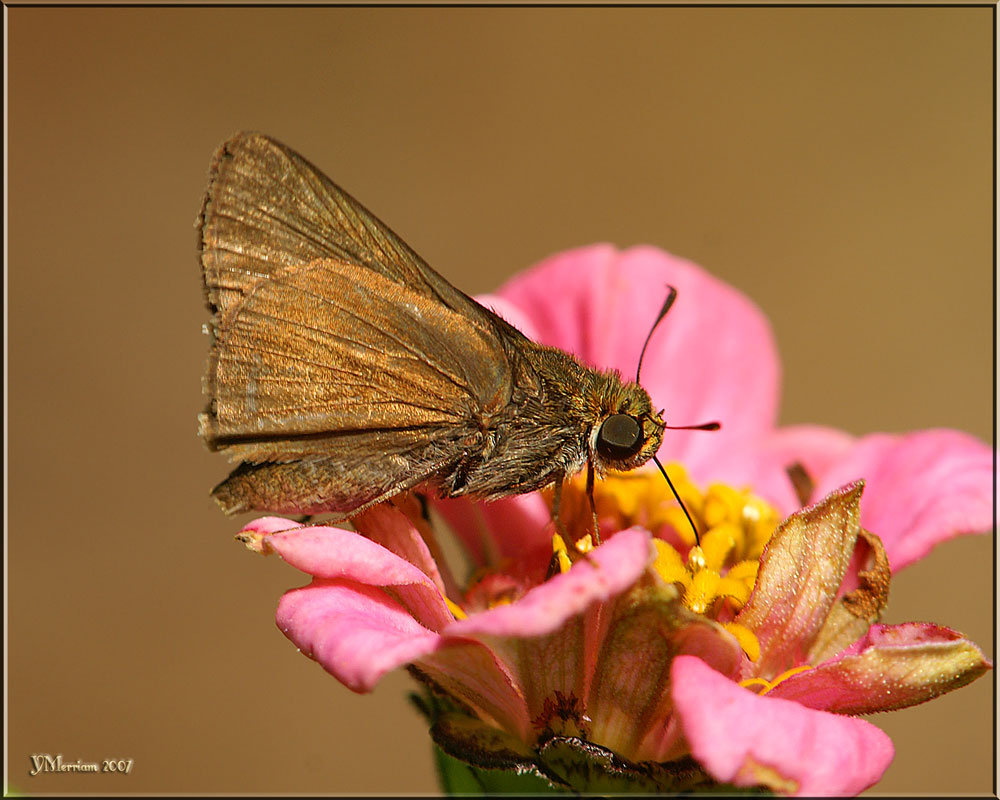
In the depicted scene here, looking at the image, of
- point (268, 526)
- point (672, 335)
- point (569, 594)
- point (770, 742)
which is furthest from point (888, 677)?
point (672, 335)

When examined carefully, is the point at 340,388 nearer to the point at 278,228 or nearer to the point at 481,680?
the point at 278,228

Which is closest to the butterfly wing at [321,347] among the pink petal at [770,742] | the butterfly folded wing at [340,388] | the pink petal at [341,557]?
the butterfly folded wing at [340,388]

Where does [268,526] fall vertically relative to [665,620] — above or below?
above

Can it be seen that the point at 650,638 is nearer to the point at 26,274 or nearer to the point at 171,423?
the point at 171,423

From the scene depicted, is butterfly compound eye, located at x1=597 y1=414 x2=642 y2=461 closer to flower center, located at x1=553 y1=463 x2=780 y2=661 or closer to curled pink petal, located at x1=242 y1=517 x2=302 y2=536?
flower center, located at x1=553 y1=463 x2=780 y2=661

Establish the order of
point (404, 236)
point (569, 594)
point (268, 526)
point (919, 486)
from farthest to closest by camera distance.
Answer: point (404, 236) → point (919, 486) → point (268, 526) → point (569, 594)

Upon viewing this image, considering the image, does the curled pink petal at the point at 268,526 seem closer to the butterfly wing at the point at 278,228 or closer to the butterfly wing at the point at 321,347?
the butterfly wing at the point at 321,347

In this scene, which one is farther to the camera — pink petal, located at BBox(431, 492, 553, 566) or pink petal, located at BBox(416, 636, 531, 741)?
pink petal, located at BBox(431, 492, 553, 566)

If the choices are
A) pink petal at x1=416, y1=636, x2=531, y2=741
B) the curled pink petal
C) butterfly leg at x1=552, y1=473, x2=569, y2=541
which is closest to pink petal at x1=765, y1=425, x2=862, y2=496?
butterfly leg at x1=552, y1=473, x2=569, y2=541
